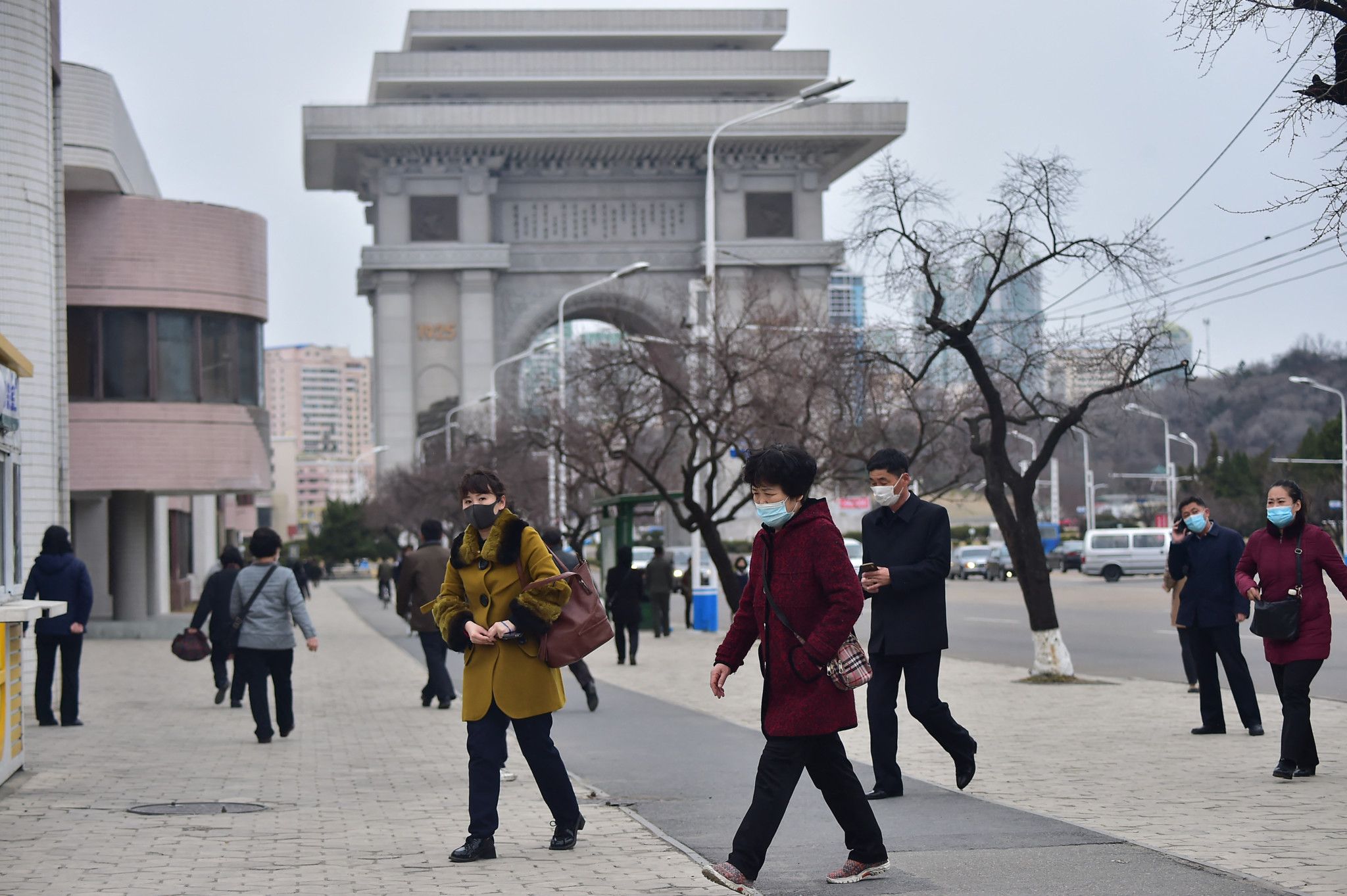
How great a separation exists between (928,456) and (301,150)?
6015 cm

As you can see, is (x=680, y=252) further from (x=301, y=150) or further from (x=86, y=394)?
(x=86, y=394)

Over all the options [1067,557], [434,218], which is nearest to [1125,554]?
[1067,557]

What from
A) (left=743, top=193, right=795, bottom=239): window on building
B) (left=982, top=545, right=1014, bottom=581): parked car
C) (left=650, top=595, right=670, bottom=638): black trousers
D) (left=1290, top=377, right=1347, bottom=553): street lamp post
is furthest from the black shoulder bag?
(left=743, top=193, right=795, bottom=239): window on building

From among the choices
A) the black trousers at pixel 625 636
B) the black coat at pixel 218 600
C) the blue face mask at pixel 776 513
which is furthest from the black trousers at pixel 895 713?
the black trousers at pixel 625 636

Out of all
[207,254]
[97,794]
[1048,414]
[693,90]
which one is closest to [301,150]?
[693,90]

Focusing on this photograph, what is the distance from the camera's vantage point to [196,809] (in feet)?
33.1

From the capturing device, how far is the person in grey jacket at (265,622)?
549 inches

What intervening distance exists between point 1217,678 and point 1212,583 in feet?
2.18

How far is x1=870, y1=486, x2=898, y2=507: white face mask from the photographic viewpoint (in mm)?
9320

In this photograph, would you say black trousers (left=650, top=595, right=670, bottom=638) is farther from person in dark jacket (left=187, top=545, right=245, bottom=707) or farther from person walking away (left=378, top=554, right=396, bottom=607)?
person walking away (left=378, top=554, right=396, bottom=607)

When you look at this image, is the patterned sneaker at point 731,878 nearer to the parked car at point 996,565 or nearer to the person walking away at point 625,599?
the person walking away at point 625,599

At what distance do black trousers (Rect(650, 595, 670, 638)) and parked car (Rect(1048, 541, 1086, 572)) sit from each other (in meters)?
40.4

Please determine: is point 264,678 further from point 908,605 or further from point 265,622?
point 908,605

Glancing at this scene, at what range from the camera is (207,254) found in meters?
33.7
